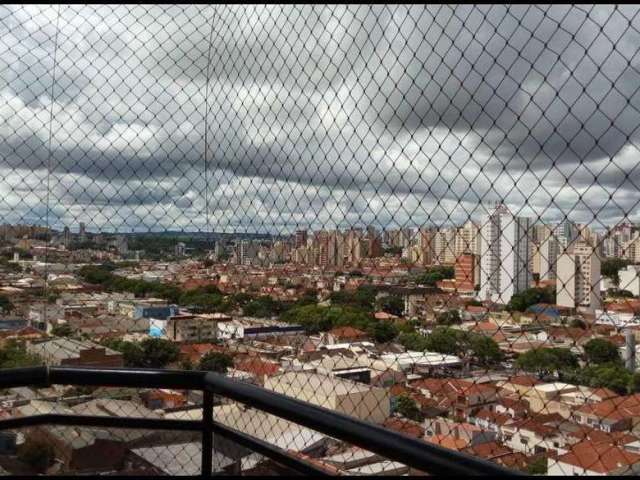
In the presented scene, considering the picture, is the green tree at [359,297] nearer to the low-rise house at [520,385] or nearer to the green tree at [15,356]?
the low-rise house at [520,385]

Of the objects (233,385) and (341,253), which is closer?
(233,385)

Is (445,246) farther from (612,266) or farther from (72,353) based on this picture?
(72,353)

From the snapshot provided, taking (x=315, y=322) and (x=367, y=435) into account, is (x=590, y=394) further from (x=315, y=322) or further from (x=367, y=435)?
(x=367, y=435)

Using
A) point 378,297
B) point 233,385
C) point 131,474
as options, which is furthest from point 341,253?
point 131,474

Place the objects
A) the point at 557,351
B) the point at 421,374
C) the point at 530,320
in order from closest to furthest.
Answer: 1. the point at 530,320
2. the point at 557,351
3. the point at 421,374

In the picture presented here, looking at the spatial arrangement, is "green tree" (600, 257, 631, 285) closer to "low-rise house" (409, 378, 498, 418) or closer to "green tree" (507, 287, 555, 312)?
"green tree" (507, 287, 555, 312)

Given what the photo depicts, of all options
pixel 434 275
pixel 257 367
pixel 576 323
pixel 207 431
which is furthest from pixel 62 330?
pixel 576 323
